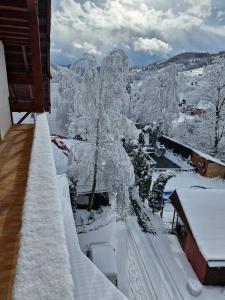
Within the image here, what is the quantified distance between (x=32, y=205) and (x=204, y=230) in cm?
834

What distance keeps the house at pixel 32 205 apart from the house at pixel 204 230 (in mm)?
4650

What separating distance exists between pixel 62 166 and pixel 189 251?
7.18 meters

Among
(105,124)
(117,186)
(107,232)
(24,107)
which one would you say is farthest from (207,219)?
(24,107)

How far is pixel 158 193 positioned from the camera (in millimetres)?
11914

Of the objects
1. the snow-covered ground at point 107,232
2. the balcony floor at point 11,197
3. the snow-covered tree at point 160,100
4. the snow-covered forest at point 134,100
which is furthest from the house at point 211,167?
the balcony floor at point 11,197

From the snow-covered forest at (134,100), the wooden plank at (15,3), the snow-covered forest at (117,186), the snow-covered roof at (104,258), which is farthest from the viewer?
the snow-covered forest at (134,100)

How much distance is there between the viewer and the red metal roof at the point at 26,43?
3154 millimetres

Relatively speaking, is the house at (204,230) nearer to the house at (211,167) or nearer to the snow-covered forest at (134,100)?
the snow-covered forest at (134,100)

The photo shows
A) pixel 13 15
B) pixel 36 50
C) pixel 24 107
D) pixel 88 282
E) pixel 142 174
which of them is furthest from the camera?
pixel 142 174

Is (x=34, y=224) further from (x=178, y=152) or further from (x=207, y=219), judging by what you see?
(x=178, y=152)

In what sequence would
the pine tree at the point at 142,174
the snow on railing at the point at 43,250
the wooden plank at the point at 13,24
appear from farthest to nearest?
1. the pine tree at the point at 142,174
2. the wooden plank at the point at 13,24
3. the snow on railing at the point at 43,250

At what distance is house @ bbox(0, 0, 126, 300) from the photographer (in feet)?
4.29

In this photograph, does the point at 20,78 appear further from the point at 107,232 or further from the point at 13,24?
the point at 107,232

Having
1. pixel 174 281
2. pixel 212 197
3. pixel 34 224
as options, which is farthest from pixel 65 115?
pixel 34 224
